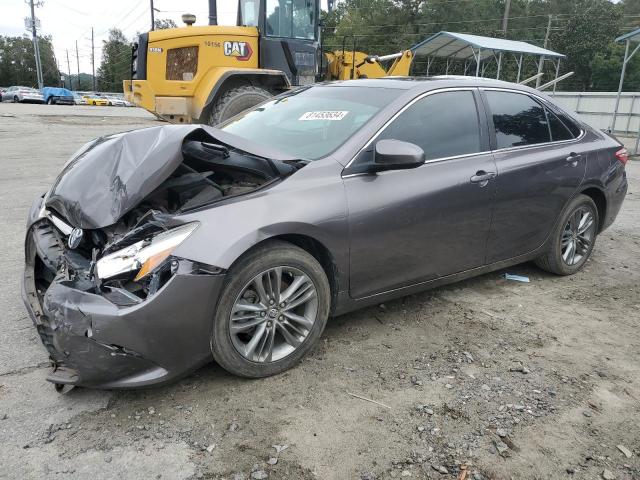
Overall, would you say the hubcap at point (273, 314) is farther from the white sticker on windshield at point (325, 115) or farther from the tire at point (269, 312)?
the white sticker on windshield at point (325, 115)

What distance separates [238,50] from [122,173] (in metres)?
7.74

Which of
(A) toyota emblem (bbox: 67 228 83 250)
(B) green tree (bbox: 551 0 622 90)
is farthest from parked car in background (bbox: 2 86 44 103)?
(B) green tree (bbox: 551 0 622 90)

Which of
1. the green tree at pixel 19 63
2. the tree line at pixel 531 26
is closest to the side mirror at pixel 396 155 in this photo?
the tree line at pixel 531 26

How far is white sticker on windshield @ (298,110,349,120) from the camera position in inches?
140

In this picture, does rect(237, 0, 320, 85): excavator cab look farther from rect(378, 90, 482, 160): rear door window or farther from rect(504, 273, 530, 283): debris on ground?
rect(504, 273, 530, 283): debris on ground

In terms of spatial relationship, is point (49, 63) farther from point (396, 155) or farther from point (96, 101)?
point (396, 155)

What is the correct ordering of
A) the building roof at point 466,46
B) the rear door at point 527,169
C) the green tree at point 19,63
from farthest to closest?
1. the green tree at point 19,63
2. the building roof at point 466,46
3. the rear door at point 527,169

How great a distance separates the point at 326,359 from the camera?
3074 mm

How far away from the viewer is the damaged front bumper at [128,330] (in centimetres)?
234

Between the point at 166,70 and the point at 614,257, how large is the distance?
27.4 ft

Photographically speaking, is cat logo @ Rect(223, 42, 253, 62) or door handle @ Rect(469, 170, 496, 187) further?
cat logo @ Rect(223, 42, 253, 62)

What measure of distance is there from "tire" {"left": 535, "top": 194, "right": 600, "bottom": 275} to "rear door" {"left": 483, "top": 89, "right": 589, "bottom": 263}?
0.14m

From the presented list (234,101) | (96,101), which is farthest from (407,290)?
(96,101)

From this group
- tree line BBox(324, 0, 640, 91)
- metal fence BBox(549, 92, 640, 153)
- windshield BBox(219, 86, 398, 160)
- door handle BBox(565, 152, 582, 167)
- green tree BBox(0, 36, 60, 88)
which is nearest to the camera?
windshield BBox(219, 86, 398, 160)
